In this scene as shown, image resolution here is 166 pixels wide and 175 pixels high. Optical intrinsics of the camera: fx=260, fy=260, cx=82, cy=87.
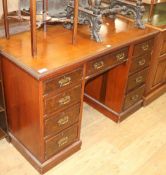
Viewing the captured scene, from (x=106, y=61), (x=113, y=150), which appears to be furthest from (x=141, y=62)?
(x=113, y=150)

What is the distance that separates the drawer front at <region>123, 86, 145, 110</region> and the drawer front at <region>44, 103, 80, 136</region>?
23.5 inches

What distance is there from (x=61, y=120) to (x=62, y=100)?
0.15 m

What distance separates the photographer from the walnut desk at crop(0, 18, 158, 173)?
1.40 m

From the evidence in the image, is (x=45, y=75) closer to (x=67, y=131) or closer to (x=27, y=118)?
(x=27, y=118)

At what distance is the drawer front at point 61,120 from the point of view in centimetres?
153

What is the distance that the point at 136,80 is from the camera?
6.91 feet

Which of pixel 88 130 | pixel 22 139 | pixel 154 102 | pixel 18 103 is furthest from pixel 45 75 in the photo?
pixel 154 102

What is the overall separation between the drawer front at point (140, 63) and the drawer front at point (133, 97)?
212 millimetres

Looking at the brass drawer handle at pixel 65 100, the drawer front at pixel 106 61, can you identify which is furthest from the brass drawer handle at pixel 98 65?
the brass drawer handle at pixel 65 100

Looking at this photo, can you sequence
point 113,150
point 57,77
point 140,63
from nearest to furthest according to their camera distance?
point 57,77, point 113,150, point 140,63

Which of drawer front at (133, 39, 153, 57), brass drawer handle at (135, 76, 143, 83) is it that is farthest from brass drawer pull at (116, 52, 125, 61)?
brass drawer handle at (135, 76, 143, 83)

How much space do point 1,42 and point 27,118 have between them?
488 mm

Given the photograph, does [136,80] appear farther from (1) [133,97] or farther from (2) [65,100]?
(2) [65,100]

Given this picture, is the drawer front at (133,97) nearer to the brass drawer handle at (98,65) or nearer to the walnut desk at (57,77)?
the walnut desk at (57,77)
